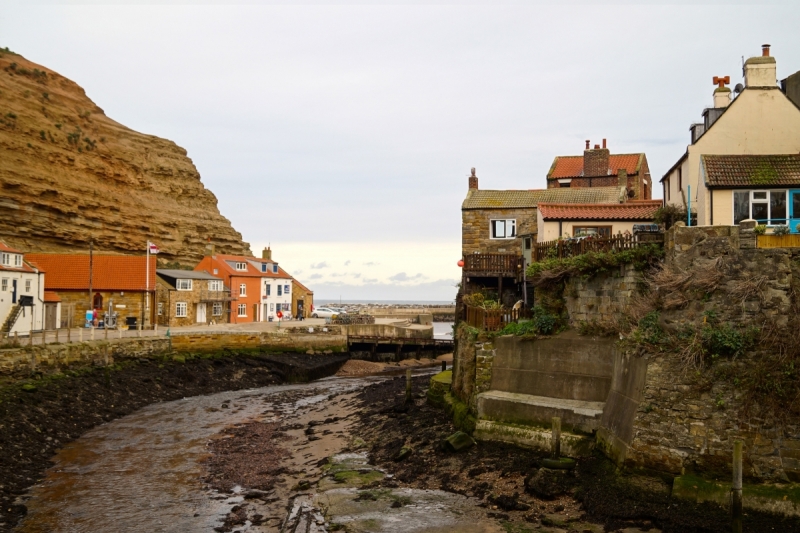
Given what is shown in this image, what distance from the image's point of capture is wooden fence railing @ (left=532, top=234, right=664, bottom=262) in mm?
19031

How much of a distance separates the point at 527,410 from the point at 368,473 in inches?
200

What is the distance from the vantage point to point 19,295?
127 ft

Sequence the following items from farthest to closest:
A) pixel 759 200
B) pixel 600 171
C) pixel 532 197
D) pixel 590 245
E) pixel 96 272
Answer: pixel 96 272
pixel 600 171
pixel 532 197
pixel 590 245
pixel 759 200

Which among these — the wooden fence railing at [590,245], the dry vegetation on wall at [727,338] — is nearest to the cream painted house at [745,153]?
the wooden fence railing at [590,245]

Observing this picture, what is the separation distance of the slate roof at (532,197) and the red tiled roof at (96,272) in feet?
96.1

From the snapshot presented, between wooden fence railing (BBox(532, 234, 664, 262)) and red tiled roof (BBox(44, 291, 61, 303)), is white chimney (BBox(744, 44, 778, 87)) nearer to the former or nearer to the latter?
wooden fence railing (BBox(532, 234, 664, 262))

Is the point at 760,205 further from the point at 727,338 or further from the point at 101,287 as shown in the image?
the point at 101,287

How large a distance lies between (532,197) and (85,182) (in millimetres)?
61285

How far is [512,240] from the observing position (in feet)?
116

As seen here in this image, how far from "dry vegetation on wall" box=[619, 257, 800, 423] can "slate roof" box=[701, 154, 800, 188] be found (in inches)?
220

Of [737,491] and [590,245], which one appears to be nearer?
[737,491]

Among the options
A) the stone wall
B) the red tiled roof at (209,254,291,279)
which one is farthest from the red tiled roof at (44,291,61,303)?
the stone wall

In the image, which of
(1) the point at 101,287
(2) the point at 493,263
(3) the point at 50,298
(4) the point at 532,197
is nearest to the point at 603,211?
(2) the point at 493,263

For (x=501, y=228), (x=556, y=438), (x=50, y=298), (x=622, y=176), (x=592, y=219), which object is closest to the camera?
(x=556, y=438)
